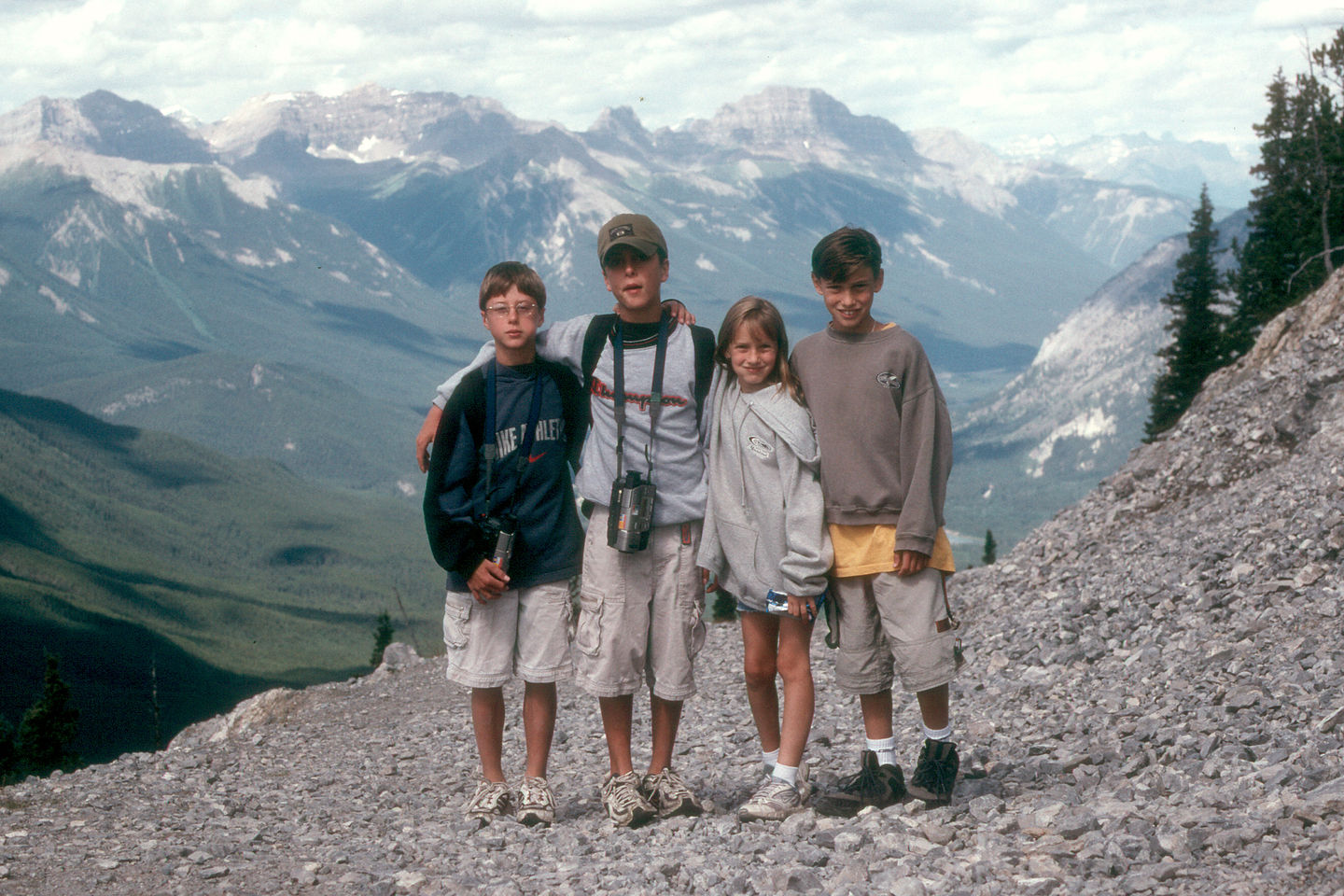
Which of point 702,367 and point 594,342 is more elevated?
point 594,342

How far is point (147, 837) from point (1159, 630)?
35.4 feet

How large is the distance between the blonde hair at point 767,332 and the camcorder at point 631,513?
101 cm

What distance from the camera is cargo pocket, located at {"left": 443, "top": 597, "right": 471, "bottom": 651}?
817 centimetres

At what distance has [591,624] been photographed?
7.98 m

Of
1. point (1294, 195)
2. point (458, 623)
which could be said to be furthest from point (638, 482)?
point (1294, 195)

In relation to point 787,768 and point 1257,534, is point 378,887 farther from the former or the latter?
point 1257,534

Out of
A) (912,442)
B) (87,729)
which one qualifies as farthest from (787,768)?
(87,729)

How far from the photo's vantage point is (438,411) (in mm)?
8062

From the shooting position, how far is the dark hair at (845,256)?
7.33 m

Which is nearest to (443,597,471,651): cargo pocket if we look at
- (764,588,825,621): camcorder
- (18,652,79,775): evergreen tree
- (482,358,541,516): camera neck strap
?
(482,358,541,516): camera neck strap

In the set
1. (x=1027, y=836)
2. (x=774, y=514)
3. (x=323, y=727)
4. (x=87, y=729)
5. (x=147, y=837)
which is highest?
(x=774, y=514)

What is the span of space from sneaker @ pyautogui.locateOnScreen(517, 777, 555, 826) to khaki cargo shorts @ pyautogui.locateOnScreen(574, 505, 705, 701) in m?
0.95

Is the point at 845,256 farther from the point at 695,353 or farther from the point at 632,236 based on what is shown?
the point at 632,236

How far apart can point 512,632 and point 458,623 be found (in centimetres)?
39
